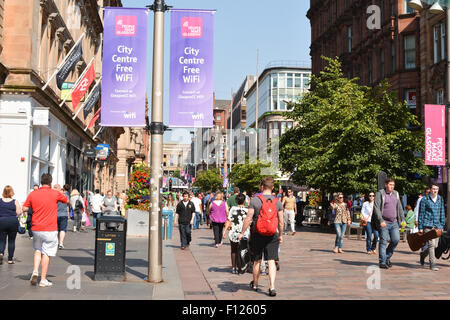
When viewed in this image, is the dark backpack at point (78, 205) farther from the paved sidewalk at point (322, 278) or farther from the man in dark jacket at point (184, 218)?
the paved sidewalk at point (322, 278)

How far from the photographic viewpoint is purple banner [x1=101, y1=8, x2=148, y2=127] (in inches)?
390

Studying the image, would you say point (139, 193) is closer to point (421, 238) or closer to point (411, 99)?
point (421, 238)

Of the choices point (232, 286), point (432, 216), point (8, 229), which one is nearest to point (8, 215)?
point (8, 229)

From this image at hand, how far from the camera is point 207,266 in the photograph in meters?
12.2

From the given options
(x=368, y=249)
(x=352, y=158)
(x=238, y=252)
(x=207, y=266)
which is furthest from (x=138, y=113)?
(x=352, y=158)

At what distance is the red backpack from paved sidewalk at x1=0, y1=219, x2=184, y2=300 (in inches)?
61.6

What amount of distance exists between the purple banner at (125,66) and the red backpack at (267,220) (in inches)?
114

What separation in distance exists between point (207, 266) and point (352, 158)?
1466 centimetres

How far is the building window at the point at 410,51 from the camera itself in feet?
115

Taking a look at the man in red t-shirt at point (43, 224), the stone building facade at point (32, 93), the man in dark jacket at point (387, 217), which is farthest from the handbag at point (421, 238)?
the stone building facade at point (32, 93)

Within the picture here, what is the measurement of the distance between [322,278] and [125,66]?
5.31 m

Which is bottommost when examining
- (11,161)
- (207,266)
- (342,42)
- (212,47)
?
(207,266)

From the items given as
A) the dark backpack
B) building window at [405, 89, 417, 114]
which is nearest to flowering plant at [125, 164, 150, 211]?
the dark backpack
